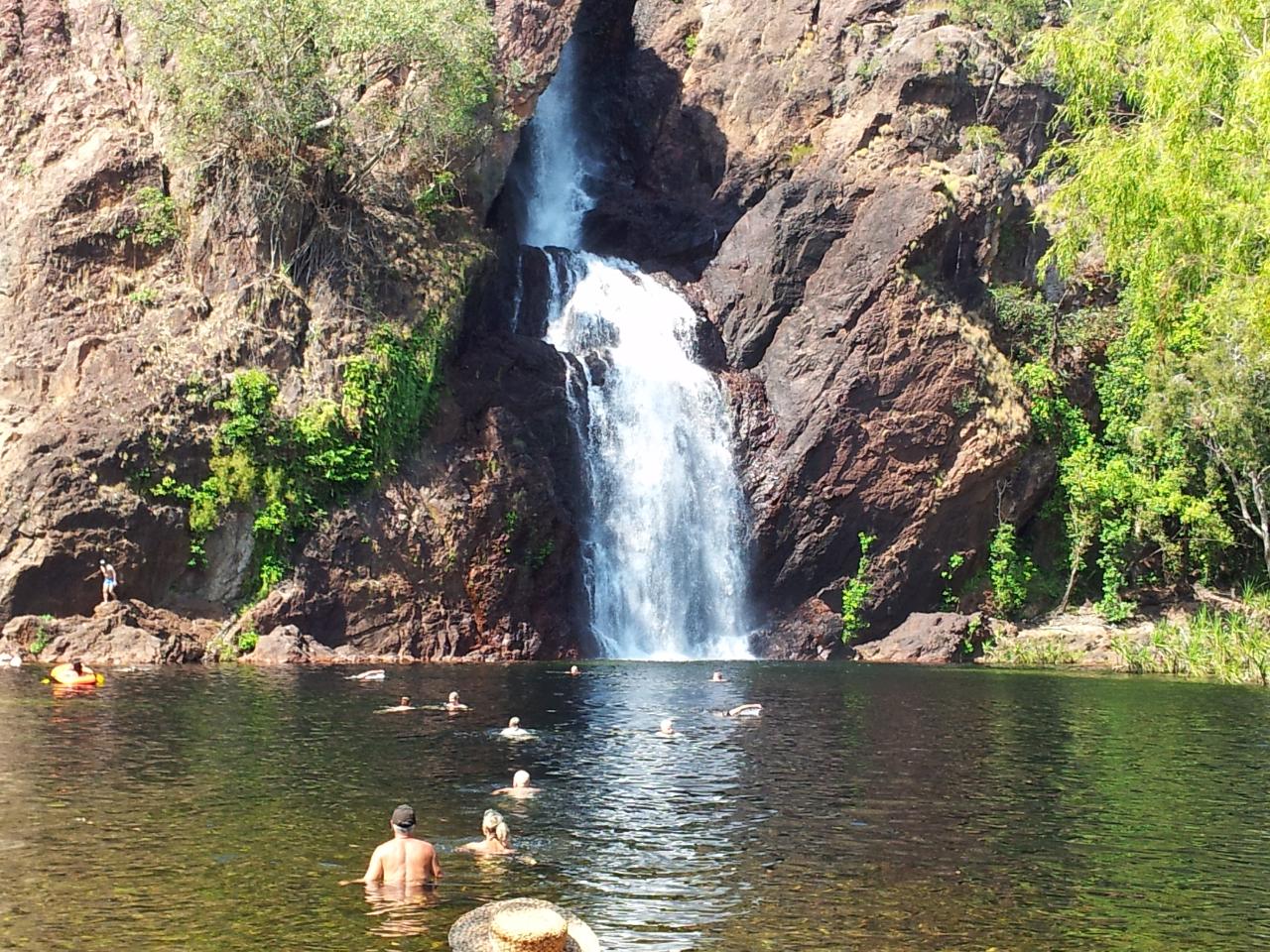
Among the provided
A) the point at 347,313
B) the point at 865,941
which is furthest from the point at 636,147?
the point at 865,941

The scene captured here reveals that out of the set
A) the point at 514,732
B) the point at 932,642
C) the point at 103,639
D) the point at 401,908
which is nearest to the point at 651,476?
the point at 932,642

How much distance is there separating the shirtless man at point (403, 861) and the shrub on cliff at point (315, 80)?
1177 inches

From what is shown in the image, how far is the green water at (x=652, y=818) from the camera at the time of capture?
40.1 ft

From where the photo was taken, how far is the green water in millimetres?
12219

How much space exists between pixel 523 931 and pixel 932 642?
110 feet

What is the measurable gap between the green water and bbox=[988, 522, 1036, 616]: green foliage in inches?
671

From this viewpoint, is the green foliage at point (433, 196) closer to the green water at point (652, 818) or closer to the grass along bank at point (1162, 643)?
the green water at point (652, 818)

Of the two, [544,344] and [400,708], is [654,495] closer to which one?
[544,344]

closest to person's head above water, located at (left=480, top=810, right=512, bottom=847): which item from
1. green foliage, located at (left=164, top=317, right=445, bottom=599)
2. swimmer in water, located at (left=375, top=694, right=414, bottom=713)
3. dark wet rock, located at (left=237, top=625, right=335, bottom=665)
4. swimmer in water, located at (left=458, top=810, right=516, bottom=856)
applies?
swimmer in water, located at (left=458, top=810, right=516, bottom=856)

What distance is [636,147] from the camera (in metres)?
57.7

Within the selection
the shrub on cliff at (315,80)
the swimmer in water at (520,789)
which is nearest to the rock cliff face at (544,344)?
the shrub on cliff at (315,80)

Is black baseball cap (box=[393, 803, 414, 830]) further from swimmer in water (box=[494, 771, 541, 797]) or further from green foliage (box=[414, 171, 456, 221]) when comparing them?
green foliage (box=[414, 171, 456, 221])

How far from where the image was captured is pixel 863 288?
45.8 meters

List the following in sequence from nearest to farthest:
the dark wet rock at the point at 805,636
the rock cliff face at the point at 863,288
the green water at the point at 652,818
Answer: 1. the green water at the point at 652,818
2. the dark wet rock at the point at 805,636
3. the rock cliff face at the point at 863,288
